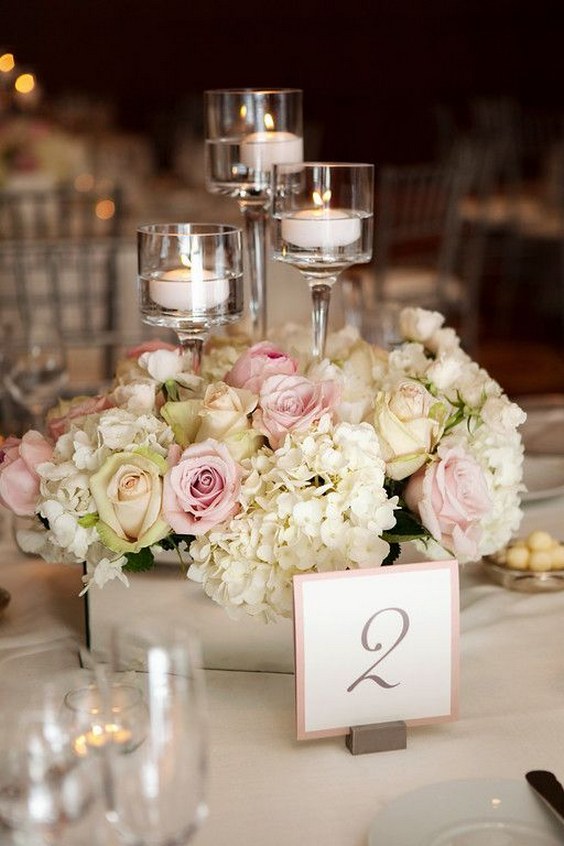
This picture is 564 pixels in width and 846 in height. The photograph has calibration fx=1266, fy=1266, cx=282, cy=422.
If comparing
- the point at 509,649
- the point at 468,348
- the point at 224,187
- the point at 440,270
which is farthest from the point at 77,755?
the point at 468,348

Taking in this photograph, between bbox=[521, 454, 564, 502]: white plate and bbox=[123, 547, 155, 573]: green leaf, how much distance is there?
24.9 inches

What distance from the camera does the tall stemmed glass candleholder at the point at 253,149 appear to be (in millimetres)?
1661

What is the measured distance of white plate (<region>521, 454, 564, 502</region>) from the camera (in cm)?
172

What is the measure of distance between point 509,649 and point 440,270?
379 centimetres

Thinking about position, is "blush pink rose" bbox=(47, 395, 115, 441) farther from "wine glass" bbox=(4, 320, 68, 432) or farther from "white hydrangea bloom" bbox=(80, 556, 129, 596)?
"wine glass" bbox=(4, 320, 68, 432)

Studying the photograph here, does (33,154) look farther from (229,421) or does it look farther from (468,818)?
(468,818)

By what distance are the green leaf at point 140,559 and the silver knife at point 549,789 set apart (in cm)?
41

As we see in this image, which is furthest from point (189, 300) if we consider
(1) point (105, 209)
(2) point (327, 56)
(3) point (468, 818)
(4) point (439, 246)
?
(2) point (327, 56)

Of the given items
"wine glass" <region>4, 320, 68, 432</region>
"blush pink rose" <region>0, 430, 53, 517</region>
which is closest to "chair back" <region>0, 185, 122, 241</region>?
"wine glass" <region>4, 320, 68, 432</region>

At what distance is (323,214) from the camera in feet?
4.71

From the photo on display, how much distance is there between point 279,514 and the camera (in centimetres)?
116

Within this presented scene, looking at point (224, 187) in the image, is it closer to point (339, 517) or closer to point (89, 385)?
point (339, 517)

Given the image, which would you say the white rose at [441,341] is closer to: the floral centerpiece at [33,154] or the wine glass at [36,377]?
the wine glass at [36,377]

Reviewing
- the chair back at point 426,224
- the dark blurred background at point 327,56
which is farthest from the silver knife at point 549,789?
the dark blurred background at point 327,56
